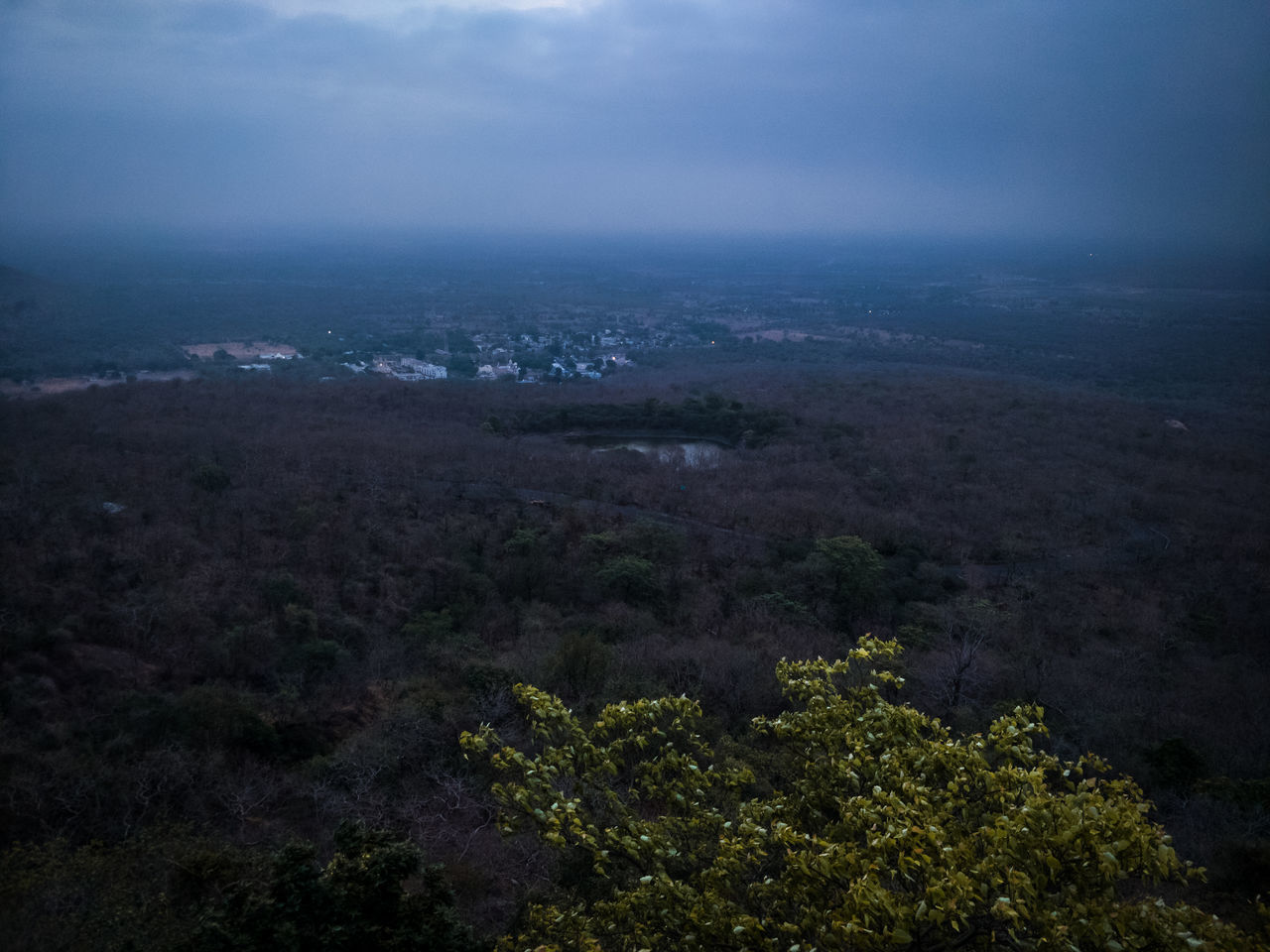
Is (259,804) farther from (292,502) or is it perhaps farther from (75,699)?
(292,502)

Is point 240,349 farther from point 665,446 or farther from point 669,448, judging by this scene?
point 669,448

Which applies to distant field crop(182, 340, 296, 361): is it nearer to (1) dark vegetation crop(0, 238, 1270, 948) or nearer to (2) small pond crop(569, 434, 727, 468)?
(1) dark vegetation crop(0, 238, 1270, 948)

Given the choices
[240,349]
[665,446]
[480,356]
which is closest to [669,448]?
[665,446]

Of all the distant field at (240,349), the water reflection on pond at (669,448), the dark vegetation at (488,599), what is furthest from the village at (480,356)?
the water reflection on pond at (669,448)

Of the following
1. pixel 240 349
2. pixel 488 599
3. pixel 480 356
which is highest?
pixel 240 349

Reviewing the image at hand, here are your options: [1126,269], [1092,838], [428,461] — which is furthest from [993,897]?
[1126,269]
